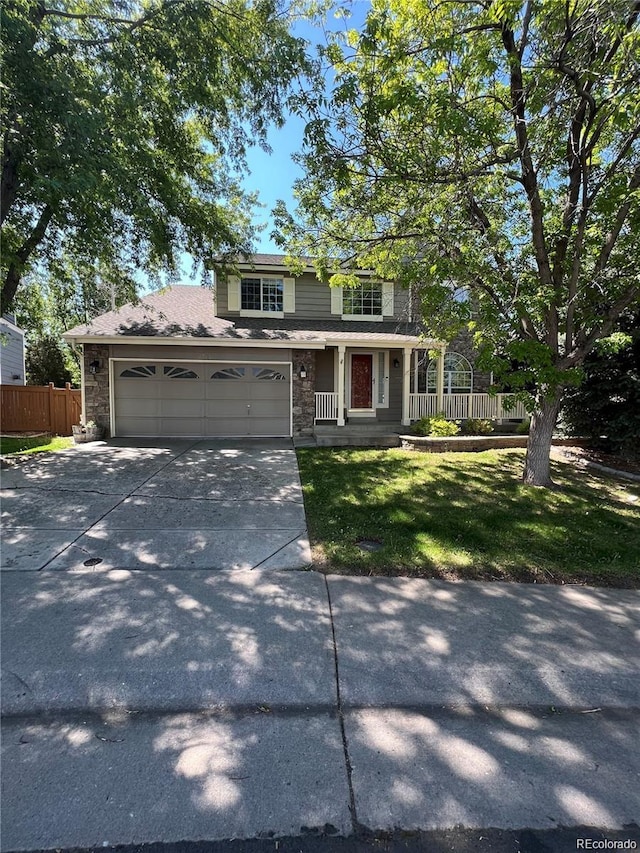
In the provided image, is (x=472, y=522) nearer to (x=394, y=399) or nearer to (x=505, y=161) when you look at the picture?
(x=505, y=161)

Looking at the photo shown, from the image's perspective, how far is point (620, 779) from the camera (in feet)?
6.40

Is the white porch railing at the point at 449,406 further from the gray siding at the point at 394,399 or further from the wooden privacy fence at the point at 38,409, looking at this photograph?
the wooden privacy fence at the point at 38,409

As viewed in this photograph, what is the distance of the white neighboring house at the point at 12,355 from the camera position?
16.9m

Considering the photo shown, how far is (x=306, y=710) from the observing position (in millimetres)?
2322

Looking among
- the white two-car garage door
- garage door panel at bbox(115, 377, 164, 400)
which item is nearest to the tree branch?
the white two-car garage door

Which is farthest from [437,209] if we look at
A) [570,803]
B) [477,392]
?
[477,392]

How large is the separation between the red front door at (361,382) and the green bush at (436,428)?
242 centimetres

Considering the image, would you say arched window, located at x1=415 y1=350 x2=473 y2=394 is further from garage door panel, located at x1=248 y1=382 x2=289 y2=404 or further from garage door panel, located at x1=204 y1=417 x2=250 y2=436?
garage door panel, located at x1=204 y1=417 x2=250 y2=436

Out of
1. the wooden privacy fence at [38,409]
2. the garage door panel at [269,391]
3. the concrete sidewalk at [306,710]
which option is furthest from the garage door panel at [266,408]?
the concrete sidewalk at [306,710]

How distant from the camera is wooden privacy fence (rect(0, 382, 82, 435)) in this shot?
1419 cm

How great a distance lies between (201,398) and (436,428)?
644 centimetres

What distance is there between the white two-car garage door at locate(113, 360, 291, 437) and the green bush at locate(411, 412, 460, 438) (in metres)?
3.66

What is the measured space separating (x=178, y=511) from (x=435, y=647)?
385 centimetres

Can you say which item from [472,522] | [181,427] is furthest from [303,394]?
[472,522]
